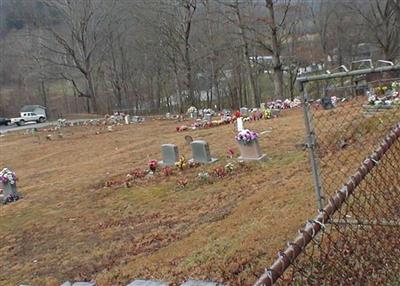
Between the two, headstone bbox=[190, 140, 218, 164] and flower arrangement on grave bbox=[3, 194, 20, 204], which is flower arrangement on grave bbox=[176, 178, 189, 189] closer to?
headstone bbox=[190, 140, 218, 164]

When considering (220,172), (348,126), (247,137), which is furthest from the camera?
(247,137)

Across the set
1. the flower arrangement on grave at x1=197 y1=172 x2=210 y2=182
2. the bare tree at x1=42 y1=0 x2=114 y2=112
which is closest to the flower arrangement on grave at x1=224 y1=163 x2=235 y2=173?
the flower arrangement on grave at x1=197 y1=172 x2=210 y2=182

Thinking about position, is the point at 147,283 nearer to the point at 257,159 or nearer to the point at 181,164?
the point at 257,159

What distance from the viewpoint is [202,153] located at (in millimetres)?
9906

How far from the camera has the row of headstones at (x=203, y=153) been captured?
9.19m

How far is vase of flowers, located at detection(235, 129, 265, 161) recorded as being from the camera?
29.9 feet

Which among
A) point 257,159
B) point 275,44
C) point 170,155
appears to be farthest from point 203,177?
point 275,44

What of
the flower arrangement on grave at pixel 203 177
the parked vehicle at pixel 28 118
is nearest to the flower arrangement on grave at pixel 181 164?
the flower arrangement on grave at pixel 203 177

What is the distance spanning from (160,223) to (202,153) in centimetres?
350

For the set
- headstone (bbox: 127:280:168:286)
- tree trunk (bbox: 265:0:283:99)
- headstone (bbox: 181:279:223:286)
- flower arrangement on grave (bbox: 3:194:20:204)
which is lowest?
flower arrangement on grave (bbox: 3:194:20:204)

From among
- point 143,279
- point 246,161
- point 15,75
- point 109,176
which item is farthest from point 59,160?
point 15,75

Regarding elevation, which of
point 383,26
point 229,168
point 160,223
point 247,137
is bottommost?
point 160,223

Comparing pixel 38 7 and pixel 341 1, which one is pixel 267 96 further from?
pixel 38 7

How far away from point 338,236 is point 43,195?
7.92 m
